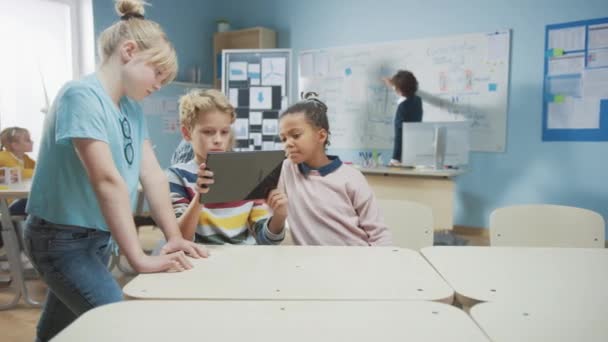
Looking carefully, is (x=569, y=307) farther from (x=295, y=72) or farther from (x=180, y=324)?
(x=295, y=72)

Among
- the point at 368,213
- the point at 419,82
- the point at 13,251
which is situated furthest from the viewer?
the point at 419,82

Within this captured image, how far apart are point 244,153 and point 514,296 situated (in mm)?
691

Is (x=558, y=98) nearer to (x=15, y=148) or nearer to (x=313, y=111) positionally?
(x=313, y=111)

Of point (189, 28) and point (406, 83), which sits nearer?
point (406, 83)

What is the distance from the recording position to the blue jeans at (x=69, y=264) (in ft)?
3.61

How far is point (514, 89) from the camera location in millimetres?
4152

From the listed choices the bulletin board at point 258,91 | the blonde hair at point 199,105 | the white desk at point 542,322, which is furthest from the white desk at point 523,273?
the bulletin board at point 258,91

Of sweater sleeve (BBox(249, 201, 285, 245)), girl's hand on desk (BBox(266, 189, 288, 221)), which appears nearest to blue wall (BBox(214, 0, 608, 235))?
sweater sleeve (BBox(249, 201, 285, 245))

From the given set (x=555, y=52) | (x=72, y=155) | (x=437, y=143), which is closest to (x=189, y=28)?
(x=437, y=143)

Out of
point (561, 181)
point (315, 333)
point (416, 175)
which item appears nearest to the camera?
point (315, 333)

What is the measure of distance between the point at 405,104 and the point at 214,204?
A: 3.29 metres

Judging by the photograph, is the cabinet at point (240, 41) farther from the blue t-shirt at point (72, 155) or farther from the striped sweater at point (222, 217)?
the blue t-shirt at point (72, 155)

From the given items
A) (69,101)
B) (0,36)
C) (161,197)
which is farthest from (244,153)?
(0,36)

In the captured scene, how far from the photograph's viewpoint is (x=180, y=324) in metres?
0.73
